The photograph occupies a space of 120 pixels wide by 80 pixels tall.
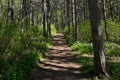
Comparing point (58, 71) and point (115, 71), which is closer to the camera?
point (115, 71)

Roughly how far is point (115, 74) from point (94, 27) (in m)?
2.24

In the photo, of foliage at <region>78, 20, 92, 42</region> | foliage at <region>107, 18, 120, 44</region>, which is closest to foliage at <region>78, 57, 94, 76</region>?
foliage at <region>78, 20, 92, 42</region>

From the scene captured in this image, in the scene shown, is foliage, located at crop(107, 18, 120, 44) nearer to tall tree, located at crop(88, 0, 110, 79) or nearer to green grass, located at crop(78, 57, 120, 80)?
green grass, located at crop(78, 57, 120, 80)

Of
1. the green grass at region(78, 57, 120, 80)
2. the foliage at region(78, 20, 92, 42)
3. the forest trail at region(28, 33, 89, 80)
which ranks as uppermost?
the foliage at region(78, 20, 92, 42)

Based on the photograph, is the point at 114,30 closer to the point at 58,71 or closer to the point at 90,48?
the point at 90,48

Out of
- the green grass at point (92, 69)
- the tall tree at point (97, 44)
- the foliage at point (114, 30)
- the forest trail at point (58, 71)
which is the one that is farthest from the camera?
the foliage at point (114, 30)

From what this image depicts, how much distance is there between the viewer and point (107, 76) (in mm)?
10875

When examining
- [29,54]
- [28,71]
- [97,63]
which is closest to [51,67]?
[29,54]

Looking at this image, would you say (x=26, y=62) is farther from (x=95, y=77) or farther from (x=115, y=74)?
(x=115, y=74)

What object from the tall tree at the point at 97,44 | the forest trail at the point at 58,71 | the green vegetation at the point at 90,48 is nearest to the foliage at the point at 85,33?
the green vegetation at the point at 90,48

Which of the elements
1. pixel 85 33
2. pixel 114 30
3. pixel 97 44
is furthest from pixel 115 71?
pixel 114 30

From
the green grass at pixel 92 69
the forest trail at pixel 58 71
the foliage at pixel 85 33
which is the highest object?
the foliage at pixel 85 33

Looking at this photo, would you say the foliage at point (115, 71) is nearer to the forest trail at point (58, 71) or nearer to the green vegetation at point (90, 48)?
the green vegetation at point (90, 48)

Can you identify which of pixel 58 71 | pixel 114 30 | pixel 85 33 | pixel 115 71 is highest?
pixel 114 30
